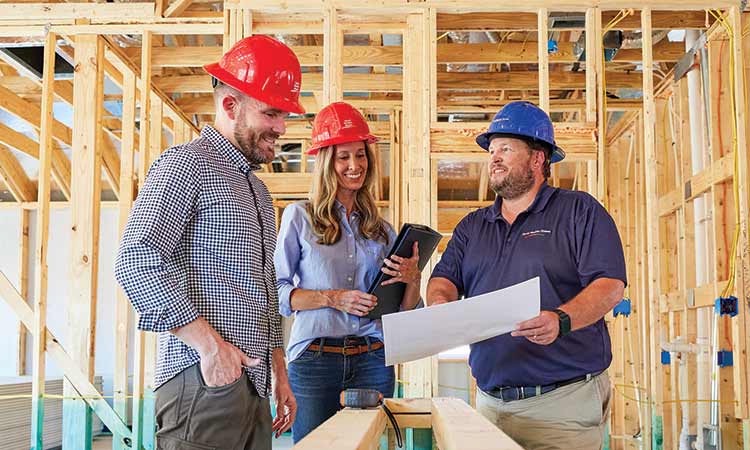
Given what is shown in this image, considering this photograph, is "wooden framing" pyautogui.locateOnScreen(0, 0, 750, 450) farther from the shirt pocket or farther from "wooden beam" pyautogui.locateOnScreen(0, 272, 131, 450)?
the shirt pocket

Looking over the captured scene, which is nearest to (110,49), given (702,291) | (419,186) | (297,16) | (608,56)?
(297,16)

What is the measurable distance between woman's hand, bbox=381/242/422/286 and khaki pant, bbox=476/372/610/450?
61cm

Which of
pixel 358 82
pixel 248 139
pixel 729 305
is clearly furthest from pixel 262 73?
pixel 358 82

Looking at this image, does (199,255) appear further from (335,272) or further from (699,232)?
(699,232)

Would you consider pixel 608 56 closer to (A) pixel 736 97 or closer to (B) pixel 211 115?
(A) pixel 736 97

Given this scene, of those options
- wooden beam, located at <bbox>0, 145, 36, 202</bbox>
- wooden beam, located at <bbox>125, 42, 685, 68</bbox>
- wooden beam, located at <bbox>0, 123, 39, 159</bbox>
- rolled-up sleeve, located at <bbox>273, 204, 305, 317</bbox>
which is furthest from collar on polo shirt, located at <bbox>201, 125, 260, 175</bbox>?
wooden beam, located at <bbox>0, 145, 36, 202</bbox>

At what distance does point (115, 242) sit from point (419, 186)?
6787mm

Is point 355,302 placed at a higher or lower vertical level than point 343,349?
higher

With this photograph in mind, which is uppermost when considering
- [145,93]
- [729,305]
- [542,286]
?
[145,93]

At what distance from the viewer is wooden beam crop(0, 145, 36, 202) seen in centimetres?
1001

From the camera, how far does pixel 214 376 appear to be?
1965 mm

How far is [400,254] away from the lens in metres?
2.85

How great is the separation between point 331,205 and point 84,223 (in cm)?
331

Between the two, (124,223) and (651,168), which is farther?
(124,223)
